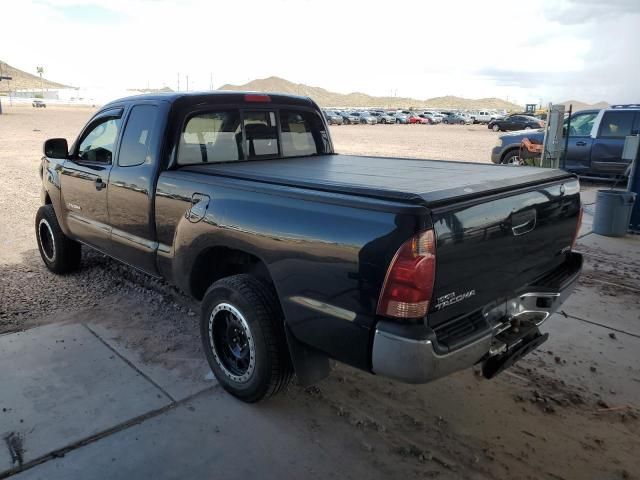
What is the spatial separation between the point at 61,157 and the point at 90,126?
1.54 ft

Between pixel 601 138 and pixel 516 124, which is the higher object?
pixel 516 124

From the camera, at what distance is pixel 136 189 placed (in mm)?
3936

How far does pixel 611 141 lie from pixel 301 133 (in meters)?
9.44

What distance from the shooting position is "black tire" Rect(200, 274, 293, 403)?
3.03m

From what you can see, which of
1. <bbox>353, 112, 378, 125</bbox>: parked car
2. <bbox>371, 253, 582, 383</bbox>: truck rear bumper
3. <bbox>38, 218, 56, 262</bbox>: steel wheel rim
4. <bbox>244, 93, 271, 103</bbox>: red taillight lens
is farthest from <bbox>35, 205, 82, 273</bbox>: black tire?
<bbox>353, 112, 378, 125</bbox>: parked car

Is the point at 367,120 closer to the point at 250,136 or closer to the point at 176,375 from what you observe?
the point at 250,136

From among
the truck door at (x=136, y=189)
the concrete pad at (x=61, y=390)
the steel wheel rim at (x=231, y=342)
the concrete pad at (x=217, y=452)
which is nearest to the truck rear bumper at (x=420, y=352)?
the concrete pad at (x=217, y=452)

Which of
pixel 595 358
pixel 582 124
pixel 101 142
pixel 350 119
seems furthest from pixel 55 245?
pixel 350 119

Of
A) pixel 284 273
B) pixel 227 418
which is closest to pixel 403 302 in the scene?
pixel 284 273

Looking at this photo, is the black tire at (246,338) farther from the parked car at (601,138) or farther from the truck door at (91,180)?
the parked car at (601,138)

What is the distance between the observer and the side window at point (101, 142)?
4.50 meters

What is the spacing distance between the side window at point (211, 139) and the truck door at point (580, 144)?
10027 millimetres

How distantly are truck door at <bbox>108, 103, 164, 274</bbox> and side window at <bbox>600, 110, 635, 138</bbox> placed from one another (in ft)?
35.7

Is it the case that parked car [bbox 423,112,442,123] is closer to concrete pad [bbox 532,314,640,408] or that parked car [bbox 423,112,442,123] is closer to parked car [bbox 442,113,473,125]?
parked car [bbox 442,113,473,125]
